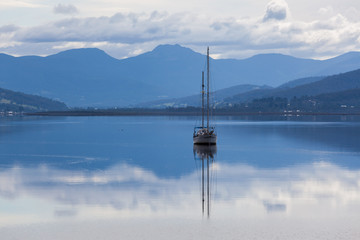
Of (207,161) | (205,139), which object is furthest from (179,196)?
(205,139)

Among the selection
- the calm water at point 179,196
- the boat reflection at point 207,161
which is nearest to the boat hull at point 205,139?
the boat reflection at point 207,161

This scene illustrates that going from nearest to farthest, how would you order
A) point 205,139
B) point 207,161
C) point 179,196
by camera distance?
point 179,196 < point 207,161 < point 205,139

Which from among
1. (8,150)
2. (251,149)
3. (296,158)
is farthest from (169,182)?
(8,150)

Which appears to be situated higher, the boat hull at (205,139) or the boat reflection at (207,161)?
the boat hull at (205,139)

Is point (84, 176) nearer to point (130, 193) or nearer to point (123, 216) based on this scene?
point (130, 193)

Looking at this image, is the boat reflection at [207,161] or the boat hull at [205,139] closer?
the boat reflection at [207,161]

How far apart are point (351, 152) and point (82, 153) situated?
3921cm

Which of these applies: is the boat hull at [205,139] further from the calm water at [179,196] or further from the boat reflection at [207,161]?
the calm water at [179,196]

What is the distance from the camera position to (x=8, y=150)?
91.8m

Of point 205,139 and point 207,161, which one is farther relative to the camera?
point 205,139

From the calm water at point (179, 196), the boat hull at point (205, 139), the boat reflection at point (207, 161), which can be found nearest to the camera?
the calm water at point (179, 196)

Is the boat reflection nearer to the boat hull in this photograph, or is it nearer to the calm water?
the calm water

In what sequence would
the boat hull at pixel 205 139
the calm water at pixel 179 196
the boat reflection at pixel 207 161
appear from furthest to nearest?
1. the boat hull at pixel 205 139
2. the boat reflection at pixel 207 161
3. the calm water at pixel 179 196

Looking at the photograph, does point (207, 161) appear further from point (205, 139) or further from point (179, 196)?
point (179, 196)
